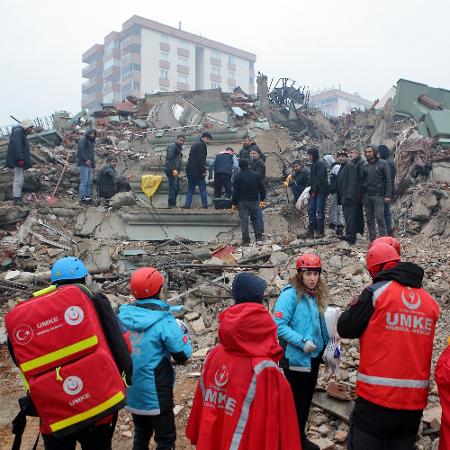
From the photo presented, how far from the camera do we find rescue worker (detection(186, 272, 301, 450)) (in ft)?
7.55

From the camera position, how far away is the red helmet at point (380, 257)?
2.66 m

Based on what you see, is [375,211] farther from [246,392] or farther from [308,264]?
[246,392]

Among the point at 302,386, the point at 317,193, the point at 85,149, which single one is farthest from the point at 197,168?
the point at 302,386

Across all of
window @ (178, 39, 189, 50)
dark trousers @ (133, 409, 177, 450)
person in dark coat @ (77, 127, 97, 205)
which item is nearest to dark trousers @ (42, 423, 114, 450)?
dark trousers @ (133, 409, 177, 450)

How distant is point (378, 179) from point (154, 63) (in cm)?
6023

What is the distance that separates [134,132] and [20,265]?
1001cm

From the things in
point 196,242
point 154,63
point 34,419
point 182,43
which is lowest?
point 34,419

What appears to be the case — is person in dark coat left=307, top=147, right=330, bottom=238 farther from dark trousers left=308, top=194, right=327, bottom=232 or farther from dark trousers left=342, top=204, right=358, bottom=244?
dark trousers left=342, top=204, right=358, bottom=244

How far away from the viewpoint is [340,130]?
65.0 feet

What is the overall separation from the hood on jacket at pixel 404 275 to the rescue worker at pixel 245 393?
0.69 meters

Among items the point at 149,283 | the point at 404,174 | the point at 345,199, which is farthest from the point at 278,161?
the point at 149,283

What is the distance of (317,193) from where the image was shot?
27.7 ft

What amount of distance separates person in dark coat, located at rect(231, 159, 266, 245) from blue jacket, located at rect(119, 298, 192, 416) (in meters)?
5.67

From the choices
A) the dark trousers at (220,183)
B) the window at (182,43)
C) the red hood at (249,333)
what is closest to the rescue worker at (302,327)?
the red hood at (249,333)
